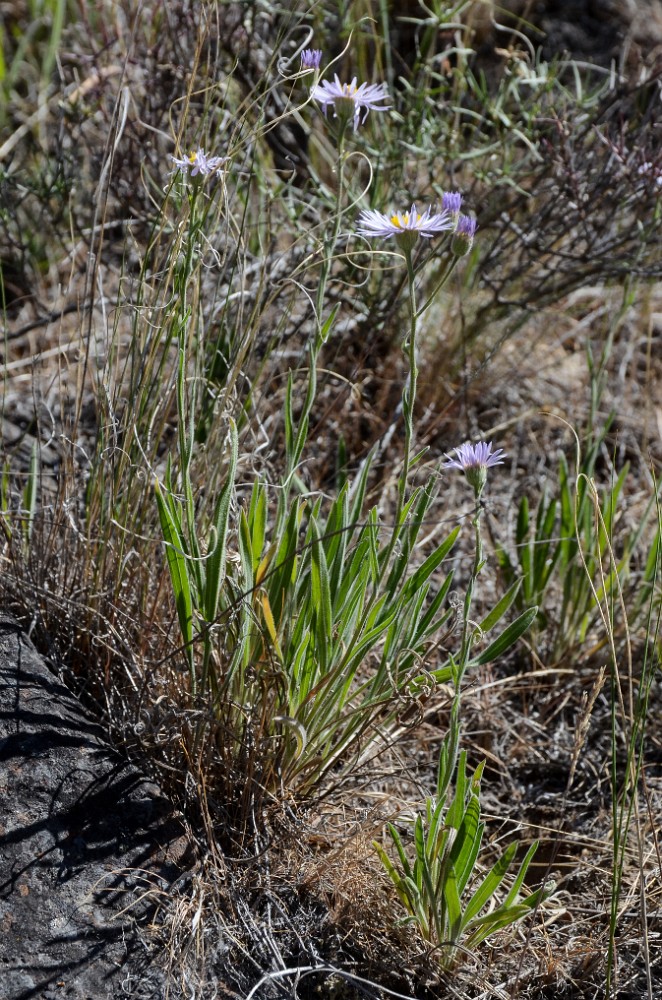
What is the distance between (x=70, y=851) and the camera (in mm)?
1284

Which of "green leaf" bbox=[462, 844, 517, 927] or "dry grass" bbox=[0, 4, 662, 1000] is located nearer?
"green leaf" bbox=[462, 844, 517, 927]

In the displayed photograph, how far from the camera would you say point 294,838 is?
1427 millimetres

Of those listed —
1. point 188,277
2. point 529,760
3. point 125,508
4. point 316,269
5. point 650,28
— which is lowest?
point 529,760

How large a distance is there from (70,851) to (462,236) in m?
1.02

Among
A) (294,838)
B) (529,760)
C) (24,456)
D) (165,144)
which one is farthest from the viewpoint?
(165,144)

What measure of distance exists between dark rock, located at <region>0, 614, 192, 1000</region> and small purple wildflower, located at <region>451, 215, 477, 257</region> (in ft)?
2.98

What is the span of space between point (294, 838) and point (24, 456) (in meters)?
1.12

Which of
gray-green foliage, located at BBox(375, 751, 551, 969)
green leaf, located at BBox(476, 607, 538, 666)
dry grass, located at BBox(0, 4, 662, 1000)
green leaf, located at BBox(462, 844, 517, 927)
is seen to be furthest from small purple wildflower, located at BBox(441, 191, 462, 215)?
green leaf, located at BBox(462, 844, 517, 927)

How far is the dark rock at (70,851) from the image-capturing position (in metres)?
1.20

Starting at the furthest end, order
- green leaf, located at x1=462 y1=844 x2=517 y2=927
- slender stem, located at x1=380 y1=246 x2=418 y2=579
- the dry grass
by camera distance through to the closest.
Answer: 1. the dry grass
2. green leaf, located at x1=462 y1=844 x2=517 y2=927
3. slender stem, located at x1=380 y1=246 x2=418 y2=579

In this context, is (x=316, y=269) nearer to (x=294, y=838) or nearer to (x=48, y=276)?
(x=48, y=276)

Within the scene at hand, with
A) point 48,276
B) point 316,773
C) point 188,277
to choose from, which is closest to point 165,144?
point 48,276

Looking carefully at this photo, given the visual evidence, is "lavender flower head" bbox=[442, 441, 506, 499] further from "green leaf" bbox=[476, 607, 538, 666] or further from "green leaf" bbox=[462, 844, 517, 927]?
"green leaf" bbox=[462, 844, 517, 927]

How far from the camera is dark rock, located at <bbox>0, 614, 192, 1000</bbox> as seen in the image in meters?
1.20
